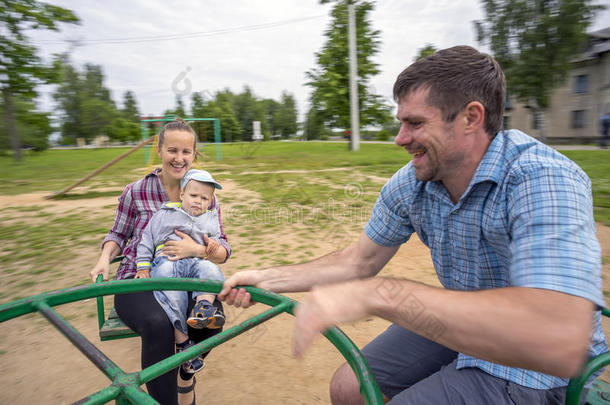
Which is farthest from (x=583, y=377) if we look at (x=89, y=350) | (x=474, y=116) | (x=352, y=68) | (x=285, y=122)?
(x=285, y=122)

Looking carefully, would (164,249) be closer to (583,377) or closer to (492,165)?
(492,165)

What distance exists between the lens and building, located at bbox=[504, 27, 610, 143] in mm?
23484

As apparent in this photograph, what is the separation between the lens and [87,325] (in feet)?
9.30

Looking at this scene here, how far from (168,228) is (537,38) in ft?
70.5

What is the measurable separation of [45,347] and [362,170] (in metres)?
9.33

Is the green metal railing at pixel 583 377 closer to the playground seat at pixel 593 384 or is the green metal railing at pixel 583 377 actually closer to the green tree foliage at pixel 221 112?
the playground seat at pixel 593 384

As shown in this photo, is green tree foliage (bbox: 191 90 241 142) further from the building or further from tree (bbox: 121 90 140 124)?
the building

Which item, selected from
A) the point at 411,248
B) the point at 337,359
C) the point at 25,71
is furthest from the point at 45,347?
the point at 25,71

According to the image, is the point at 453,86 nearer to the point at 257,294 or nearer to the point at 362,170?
the point at 257,294

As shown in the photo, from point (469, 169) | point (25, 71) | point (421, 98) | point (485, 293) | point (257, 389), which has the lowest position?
point (257, 389)

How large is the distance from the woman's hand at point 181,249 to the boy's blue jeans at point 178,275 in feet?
0.08

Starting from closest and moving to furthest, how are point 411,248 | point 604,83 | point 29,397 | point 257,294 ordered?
point 257,294
point 29,397
point 411,248
point 604,83

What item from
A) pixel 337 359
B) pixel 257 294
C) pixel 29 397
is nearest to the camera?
pixel 257 294

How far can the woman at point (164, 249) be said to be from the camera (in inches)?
65.7
